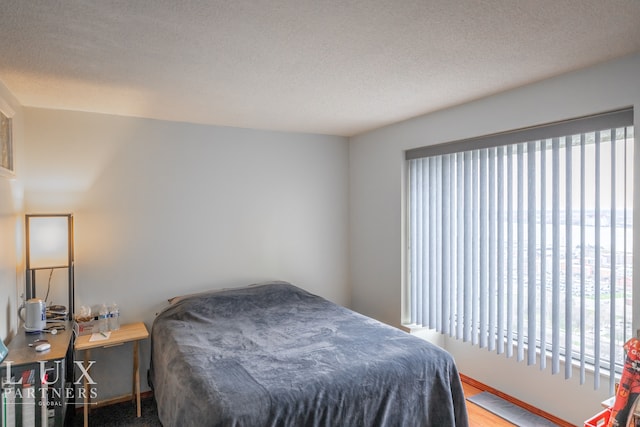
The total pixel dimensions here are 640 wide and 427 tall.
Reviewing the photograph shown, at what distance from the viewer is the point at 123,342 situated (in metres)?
2.78

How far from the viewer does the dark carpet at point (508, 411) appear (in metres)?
2.73

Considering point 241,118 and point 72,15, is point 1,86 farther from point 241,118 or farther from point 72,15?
point 241,118

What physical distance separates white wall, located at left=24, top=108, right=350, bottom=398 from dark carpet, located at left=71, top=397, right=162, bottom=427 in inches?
6.5

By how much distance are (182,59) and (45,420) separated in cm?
218

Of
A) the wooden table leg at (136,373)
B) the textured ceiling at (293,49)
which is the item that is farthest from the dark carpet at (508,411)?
the wooden table leg at (136,373)

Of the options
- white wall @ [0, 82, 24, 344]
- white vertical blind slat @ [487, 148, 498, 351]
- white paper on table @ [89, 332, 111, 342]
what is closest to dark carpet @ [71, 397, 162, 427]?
white paper on table @ [89, 332, 111, 342]

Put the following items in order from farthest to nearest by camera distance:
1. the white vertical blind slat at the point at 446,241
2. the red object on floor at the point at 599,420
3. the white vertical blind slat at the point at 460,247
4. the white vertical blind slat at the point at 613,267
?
the white vertical blind slat at the point at 446,241 → the white vertical blind slat at the point at 460,247 → the white vertical blind slat at the point at 613,267 → the red object on floor at the point at 599,420

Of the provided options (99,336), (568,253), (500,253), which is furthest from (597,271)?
(99,336)

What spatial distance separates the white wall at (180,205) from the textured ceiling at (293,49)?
0.47m

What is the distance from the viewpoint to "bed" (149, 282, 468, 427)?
1.82 meters

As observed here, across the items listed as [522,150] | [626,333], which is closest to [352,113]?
[522,150]

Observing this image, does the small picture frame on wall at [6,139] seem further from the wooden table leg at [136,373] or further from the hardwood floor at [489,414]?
the hardwood floor at [489,414]

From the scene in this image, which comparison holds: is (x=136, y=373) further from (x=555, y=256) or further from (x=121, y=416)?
(x=555, y=256)

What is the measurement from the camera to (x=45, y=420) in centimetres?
211
